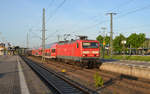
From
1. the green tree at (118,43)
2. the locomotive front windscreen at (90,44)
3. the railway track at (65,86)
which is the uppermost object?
the green tree at (118,43)

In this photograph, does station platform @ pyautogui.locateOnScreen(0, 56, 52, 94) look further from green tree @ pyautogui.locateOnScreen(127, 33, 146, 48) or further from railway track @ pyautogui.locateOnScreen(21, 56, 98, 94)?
green tree @ pyautogui.locateOnScreen(127, 33, 146, 48)

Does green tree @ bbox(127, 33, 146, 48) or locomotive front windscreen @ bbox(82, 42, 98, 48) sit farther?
green tree @ bbox(127, 33, 146, 48)

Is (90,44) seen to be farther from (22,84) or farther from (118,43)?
(118,43)

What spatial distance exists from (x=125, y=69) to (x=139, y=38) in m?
61.7

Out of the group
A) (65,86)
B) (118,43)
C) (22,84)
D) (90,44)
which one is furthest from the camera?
(118,43)

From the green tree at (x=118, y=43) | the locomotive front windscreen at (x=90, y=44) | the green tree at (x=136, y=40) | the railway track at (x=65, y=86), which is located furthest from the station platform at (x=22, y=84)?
the green tree at (x=118, y=43)

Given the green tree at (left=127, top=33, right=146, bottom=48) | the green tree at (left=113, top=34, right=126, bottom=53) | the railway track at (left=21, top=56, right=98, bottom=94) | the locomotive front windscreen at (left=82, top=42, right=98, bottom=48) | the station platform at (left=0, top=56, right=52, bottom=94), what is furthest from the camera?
the green tree at (left=113, top=34, right=126, bottom=53)

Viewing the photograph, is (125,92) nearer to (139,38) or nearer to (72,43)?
(72,43)

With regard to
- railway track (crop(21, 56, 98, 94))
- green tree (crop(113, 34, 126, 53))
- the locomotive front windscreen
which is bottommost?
railway track (crop(21, 56, 98, 94))

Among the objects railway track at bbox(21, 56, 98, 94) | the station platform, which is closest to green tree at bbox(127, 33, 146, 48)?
the station platform

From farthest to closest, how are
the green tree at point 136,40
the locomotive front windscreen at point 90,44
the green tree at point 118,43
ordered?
the green tree at point 118,43, the green tree at point 136,40, the locomotive front windscreen at point 90,44

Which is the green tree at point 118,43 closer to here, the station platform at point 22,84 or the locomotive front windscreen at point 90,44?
the locomotive front windscreen at point 90,44

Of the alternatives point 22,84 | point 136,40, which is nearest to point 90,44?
point 22,84

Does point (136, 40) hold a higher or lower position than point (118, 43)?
higher
